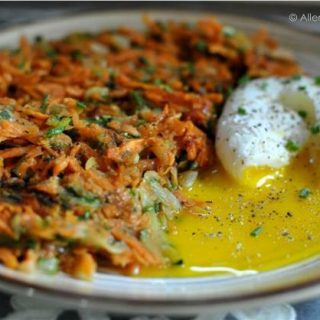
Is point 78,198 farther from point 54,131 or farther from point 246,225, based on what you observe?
point 246,225

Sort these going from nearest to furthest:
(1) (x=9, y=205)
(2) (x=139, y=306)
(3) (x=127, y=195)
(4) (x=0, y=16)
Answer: (2) (x=139, y=306) → (1) (x=9, y=205) → (3) (x=127, y=195) → (4) (x=0, y=16)

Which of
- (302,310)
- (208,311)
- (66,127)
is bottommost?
(302,310)

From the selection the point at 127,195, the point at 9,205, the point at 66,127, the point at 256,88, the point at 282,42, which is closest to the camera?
the point at 9,205

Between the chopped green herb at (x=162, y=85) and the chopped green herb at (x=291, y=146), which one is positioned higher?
the chopped green herb at (x=162, y=85)

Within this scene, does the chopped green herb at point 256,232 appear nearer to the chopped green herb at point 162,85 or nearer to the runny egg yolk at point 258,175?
the runny egg yolk at point 258,175

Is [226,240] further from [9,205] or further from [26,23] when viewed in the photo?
[26,23]

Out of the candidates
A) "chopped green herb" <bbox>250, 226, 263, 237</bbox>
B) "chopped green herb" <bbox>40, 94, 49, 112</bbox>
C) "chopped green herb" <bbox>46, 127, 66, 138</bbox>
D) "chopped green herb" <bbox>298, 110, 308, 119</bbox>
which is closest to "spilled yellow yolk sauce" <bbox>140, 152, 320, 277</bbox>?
"chopped green herb" <bbox>250, 226, 263, 237</bbox>

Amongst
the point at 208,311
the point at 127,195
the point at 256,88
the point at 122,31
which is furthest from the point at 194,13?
the point at 208,311

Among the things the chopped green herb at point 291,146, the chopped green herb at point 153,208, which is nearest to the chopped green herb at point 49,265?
the chopped green herb at point 153,208
